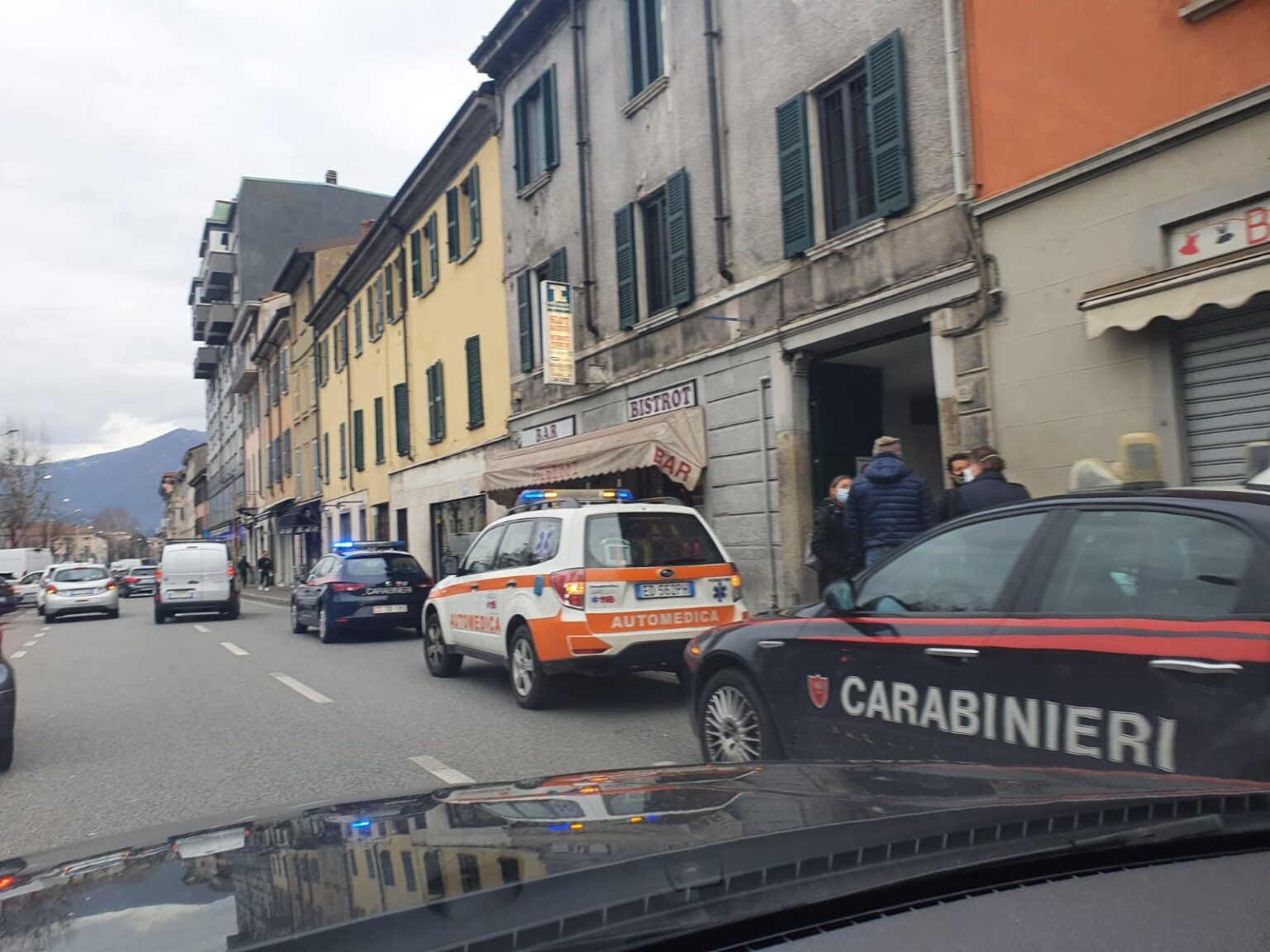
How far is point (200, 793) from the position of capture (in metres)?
5.85

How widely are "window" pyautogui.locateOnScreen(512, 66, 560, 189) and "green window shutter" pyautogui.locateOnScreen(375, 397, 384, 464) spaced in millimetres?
12215

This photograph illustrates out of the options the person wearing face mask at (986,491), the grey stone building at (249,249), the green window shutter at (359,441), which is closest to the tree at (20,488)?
the grey stone building at (249,249)

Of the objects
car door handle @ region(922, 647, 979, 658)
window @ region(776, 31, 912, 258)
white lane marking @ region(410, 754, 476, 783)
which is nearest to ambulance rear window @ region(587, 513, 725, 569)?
white lane marking @ region(410, 754, 476, 783)

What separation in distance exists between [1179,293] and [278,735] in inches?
298

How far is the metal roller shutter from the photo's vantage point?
8062 millimetres

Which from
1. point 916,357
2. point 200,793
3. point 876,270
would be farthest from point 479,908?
point 916,357

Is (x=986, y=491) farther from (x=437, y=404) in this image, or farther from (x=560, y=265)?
(x=437, y=404)

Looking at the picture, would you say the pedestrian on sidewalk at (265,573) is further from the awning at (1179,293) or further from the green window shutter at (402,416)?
the awning at (1179,293)

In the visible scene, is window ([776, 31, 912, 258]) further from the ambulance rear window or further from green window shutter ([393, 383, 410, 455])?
green window shutter ([393, 383, 410, 455])

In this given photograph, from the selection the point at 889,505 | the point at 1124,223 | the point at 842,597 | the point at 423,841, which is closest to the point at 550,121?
the point at 1124,223

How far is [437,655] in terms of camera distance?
1090 cm

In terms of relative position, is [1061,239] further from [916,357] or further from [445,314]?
[445,314]

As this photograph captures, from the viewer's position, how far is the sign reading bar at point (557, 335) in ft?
57.2

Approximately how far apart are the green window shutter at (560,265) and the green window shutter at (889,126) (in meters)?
7.83
